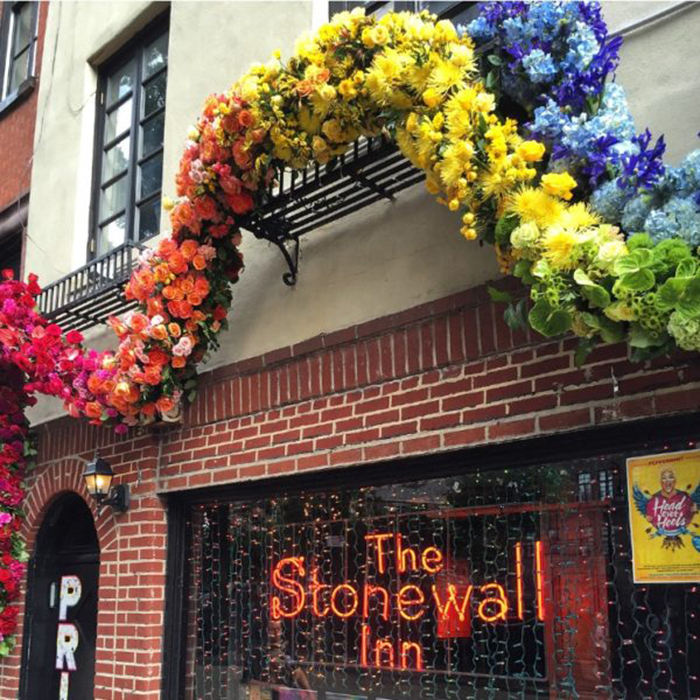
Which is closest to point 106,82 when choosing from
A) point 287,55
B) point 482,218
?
point 287,55

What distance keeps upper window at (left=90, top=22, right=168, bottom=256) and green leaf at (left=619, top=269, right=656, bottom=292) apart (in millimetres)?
4217

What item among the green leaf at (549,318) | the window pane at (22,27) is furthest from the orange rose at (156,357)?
the window pane at (22,27)

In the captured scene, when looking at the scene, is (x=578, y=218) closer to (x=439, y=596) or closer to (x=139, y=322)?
(x=439, y=596)

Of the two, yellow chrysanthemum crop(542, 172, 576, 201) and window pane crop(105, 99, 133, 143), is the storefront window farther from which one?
window pane crop(105, 99, 133, 143)

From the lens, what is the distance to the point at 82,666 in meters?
6.28

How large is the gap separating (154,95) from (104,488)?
2925 mm

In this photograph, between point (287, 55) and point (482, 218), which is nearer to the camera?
point (482, 218)

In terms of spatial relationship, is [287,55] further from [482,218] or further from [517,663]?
[517,663]

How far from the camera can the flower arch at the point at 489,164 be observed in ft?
9.00

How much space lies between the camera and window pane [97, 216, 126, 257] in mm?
6656

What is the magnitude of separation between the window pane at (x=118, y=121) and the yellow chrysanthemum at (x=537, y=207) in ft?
14.8

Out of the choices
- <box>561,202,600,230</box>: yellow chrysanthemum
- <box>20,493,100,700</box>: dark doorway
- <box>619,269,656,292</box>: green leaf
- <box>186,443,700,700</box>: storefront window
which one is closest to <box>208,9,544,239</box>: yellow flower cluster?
<box>561,202,600,230</box>: yellow chrysanthemum

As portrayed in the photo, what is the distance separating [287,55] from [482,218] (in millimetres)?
2349

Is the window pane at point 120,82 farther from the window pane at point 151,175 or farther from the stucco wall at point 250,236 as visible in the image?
the window pane at point 151,175
